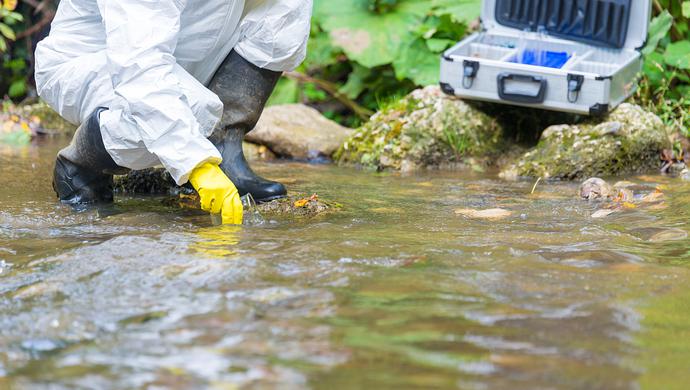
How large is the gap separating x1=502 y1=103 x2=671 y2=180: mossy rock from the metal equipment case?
97mm

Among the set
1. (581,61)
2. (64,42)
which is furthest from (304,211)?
(581,61)

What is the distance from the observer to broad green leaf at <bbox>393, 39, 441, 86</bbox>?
521 cm

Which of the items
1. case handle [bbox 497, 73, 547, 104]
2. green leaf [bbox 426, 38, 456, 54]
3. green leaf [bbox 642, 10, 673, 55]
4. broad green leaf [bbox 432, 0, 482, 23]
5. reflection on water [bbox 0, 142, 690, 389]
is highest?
broad green leaf [bbox 432, 0, 482, 23]

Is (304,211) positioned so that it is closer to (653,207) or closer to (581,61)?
(653,207)

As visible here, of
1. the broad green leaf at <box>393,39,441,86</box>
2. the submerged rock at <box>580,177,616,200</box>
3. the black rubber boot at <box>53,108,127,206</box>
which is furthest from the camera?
the broad green leaf at <box>393,39,441,86</box>

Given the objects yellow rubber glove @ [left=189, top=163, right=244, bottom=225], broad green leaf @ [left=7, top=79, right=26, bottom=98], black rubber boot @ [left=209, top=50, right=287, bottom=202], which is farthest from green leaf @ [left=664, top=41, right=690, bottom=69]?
broad green leaf @ [left=7, top=79, right=26, bottom=98]

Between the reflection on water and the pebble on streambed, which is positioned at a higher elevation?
the reflection on water

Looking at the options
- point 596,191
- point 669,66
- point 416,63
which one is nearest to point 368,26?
point 416,63

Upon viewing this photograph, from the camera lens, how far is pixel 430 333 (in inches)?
73.2

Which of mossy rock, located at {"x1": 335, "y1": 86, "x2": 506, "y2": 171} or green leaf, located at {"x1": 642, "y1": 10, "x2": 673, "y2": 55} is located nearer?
mossy rock, located at {"x1": 335, "y1": 86, "x2": 506, "y2": 171}

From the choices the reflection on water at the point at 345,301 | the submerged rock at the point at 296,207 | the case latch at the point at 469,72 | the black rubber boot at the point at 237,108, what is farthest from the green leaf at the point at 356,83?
the reflection on water at the point at 345,301

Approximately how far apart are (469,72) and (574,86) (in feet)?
1.63

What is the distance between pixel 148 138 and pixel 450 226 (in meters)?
0.95

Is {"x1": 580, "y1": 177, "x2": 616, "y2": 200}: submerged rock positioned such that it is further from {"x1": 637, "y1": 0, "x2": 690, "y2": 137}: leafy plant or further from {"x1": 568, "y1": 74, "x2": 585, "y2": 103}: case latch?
{"x1": 637, "y1": 0, "x2": 690, "y2": 137}: leafy plant
